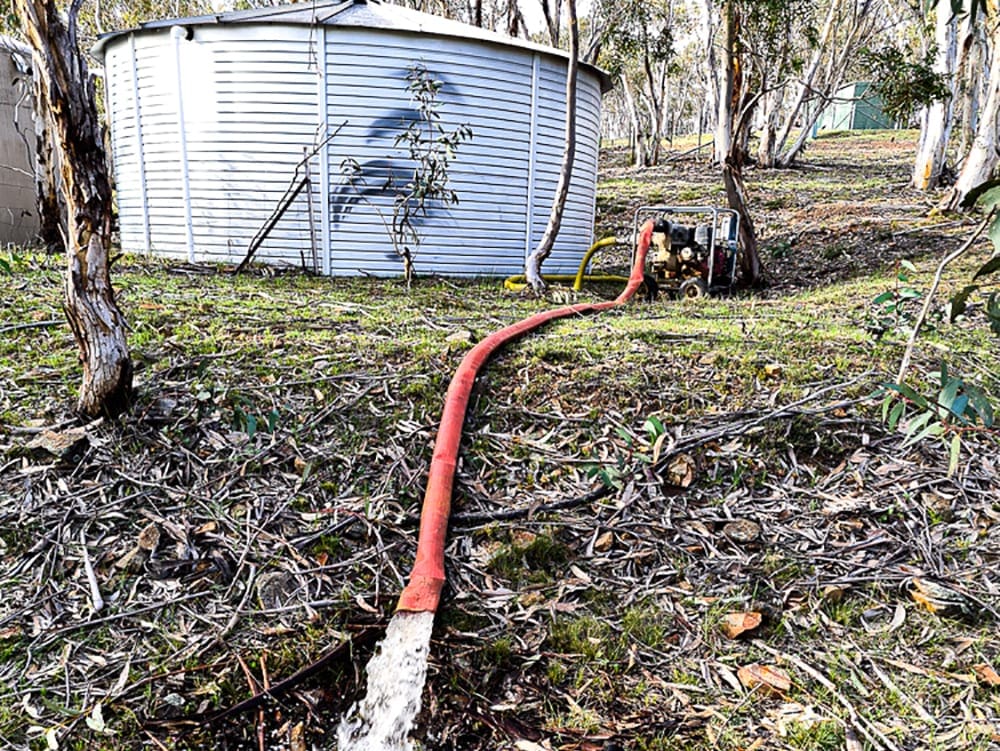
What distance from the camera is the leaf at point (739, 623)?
2078 mm

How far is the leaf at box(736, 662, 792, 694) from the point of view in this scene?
1878mm

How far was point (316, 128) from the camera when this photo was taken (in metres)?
8.20

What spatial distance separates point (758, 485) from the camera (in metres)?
2.68

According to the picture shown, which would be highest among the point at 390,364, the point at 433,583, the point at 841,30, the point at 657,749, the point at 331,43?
the point at 841,30

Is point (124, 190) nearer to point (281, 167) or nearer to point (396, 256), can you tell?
point (281, 167)

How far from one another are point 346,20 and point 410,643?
8.17 m

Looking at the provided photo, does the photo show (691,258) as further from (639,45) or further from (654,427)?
(639,45)

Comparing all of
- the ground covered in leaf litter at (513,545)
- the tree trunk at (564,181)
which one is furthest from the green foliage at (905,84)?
the ground covered in leaf litter at (513,545)

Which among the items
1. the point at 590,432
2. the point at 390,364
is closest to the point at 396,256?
the point at 390,364

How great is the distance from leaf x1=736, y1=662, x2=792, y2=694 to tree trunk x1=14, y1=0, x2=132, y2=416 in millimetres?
2448

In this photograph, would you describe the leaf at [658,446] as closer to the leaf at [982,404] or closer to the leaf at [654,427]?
the leaf at [654,427]

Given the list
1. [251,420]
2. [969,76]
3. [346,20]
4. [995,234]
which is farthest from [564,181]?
[969,76]

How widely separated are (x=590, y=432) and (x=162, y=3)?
A: 91.4 ft

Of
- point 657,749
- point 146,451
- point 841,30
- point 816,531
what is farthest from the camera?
point 841,30
